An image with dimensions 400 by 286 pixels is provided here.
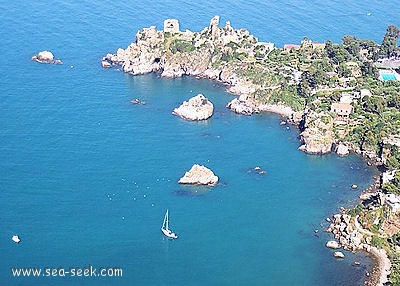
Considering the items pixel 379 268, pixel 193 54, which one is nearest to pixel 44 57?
pixel 193 54

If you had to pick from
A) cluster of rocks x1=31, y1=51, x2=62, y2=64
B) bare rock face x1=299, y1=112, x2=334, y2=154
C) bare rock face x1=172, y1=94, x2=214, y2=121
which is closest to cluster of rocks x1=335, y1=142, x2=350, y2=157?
bare rock face x1=299, y1=112, x2=334, y2=154

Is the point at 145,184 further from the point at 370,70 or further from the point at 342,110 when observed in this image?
the point at 370,70

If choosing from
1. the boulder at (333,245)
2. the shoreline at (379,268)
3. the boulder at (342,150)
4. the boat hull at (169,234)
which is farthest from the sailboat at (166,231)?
the boulder at (342,150)

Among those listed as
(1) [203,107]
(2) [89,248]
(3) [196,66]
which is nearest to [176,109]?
(1) [203,107]

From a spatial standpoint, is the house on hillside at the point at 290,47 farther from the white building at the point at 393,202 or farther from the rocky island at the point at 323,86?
the white building at the point at 393,202

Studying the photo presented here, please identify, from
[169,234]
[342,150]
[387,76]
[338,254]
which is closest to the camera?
[338,254]

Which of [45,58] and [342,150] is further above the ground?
[342,150]
